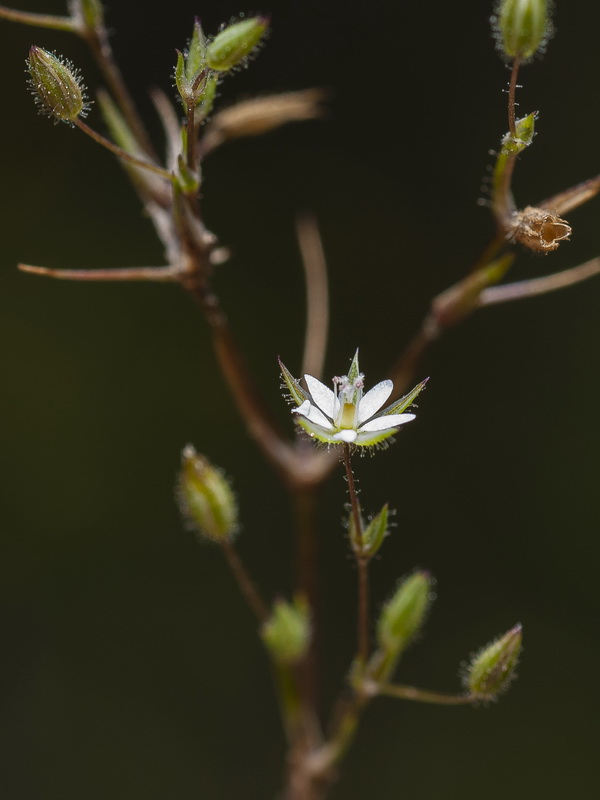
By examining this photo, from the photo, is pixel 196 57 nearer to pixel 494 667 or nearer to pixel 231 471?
pixel 494 667

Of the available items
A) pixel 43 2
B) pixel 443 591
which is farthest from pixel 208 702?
pixel 43 2

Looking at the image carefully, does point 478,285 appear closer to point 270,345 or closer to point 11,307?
point 270,345

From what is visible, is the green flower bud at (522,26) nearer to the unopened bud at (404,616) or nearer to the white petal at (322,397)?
the white petal at (322,397)

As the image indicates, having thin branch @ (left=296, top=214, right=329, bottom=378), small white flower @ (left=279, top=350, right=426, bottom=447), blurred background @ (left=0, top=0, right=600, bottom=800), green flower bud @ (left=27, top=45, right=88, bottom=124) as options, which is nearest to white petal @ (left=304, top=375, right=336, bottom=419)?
small white flower @ (left=279, top=350, right=426, bottom=447)

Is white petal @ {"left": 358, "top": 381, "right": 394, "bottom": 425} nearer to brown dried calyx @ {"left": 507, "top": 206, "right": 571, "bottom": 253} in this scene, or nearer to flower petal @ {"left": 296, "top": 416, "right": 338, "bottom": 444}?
flower petal @ {"left": 296, "top": 416, "right": 338, "bottom": 444}

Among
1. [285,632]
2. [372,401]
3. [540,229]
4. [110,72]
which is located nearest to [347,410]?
[372,401]

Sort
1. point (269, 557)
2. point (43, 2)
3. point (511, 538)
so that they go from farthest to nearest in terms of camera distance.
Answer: point (269, 557) < point (511, 538) < point (43, 2)
